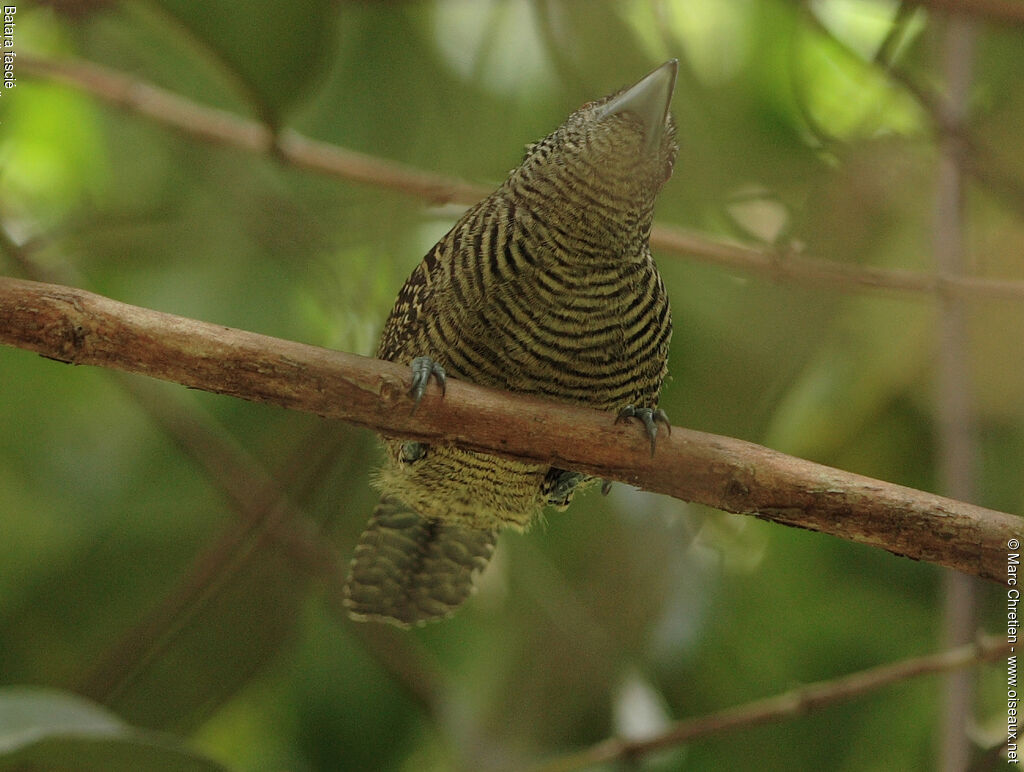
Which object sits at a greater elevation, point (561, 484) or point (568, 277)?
point (568, 277)

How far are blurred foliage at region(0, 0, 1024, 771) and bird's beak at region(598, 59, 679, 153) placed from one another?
1.54ft

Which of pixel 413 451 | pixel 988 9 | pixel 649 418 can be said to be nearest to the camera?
pixel 649 418

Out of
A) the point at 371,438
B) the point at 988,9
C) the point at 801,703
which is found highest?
the point at 988,9

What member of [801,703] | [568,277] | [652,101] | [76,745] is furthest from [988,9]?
[76,745]

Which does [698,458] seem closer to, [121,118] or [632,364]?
[632,364]

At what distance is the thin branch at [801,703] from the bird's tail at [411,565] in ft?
1.53

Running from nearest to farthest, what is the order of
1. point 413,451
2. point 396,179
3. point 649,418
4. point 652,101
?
point 649,418, point 652,101, point 413,451, point 396,179

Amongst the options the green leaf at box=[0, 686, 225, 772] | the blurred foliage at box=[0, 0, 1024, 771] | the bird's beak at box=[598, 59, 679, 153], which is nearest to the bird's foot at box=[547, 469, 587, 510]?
the blurred foliage at box=[0, 0, 1024, 771]

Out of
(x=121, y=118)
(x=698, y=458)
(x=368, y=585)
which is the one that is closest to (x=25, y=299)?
(x=698, y=458)

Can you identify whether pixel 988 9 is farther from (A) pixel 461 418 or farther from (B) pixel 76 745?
(B) pixel 76 745

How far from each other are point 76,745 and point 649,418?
1236 millimetres

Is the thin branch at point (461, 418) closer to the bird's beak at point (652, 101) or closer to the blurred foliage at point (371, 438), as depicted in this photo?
the bird's beak at point (652, 101)

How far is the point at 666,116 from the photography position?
209cm

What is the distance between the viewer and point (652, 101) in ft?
6.70
